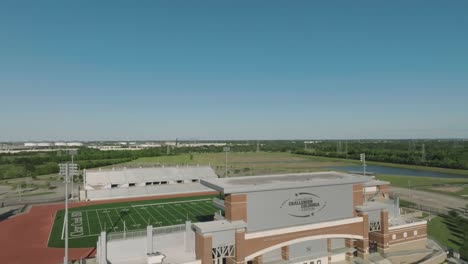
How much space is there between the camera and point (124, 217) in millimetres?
45938

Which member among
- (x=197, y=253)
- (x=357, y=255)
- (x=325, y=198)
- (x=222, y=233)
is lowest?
(x=357, y=255)

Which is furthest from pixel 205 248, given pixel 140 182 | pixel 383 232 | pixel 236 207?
pixel 140 182

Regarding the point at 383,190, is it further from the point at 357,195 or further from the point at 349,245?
the point at 349,245

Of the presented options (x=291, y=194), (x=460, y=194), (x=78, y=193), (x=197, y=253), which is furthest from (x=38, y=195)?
(x=460, y=194)

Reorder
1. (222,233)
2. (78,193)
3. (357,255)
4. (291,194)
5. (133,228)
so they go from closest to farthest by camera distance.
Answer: (222,233), (291,194), (357,255), (133,228), (78,193)

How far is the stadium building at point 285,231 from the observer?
84.2 feet

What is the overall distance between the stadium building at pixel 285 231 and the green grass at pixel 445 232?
4658 mm

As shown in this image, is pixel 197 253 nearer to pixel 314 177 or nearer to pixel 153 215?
pixel 314 177

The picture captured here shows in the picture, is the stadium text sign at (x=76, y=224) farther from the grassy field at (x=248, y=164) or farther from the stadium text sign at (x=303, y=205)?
the grassy field at (x=248, y=164)

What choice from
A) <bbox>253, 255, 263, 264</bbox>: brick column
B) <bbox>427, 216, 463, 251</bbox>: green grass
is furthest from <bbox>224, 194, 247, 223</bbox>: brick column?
<bbox>427, 216, 463, 251</bbox>: green grass

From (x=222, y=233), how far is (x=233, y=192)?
11.0 feet

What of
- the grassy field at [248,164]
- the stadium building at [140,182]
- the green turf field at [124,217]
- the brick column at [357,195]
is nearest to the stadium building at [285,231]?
the brick column at [357,195]

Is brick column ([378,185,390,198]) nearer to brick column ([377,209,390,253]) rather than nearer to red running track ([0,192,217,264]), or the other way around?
brick column ([377,209,390,253])

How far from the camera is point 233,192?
25.8m
